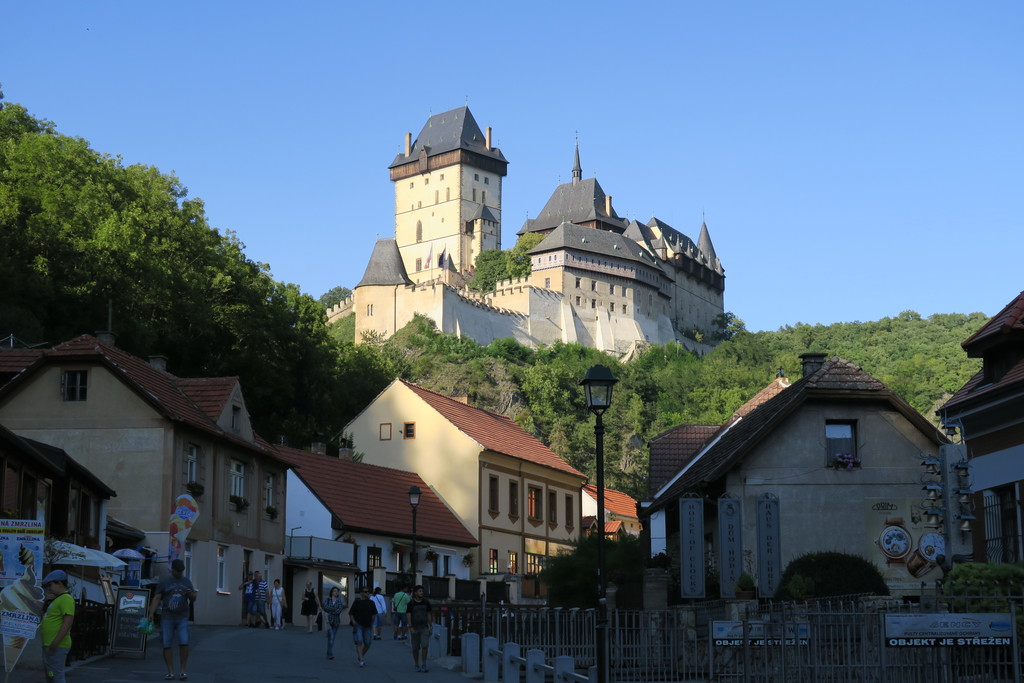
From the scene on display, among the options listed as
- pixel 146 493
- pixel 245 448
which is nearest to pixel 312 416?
pixel 245 448

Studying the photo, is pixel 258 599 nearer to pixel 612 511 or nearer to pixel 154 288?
pixel 154 288

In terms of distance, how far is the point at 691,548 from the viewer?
25812 mm

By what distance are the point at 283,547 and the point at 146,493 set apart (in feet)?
25.7

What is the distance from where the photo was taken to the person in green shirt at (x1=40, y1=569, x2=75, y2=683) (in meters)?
14.3

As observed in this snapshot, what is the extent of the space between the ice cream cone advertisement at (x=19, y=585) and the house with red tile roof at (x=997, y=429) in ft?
43.8

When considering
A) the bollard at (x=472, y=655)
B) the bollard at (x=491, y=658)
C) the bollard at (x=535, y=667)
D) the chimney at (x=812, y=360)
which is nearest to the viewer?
the bollard at (x=535, y=667)

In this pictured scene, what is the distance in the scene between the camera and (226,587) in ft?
116

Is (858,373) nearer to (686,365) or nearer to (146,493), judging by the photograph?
(146,493)

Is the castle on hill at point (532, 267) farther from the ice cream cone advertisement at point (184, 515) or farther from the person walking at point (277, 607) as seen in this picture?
the ice cream cone advertisement at point (184, 515)

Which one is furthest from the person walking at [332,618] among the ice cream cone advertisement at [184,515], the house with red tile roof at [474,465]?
the house with red tile roof at [474,465]

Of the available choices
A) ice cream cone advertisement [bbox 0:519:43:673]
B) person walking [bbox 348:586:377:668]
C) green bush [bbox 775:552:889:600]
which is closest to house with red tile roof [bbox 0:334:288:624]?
person walking [bbox 348:586:377:668]

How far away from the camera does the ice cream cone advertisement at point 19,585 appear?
14852 millimetres

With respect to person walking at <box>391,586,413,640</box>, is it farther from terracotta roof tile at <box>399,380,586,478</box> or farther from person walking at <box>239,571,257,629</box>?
terracotta roof tile at <box>399,380,586,478</box>

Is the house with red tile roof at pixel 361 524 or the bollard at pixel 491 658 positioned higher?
the house with red tile roof at pixel 361 524
